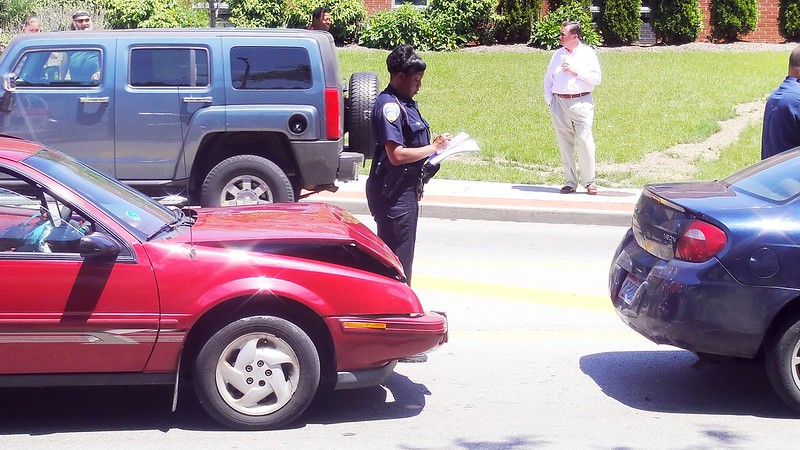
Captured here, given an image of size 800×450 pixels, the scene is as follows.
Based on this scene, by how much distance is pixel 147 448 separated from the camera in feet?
17.1

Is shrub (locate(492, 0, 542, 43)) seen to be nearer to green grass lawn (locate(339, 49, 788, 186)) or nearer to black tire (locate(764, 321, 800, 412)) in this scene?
green grass lawn (locate(339, 49, 788, 186))

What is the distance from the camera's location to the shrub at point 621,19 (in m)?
25.1

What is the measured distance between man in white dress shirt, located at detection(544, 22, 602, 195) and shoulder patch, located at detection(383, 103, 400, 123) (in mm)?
6716

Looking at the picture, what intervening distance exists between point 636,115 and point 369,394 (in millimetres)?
12477

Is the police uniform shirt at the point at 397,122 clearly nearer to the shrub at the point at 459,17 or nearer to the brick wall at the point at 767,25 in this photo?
the shrub at the point at 459,17

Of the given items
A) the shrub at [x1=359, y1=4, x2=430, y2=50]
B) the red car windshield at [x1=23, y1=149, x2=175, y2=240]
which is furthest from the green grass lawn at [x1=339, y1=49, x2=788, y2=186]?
the red car windshield at [x1=23, y1=149, x2=175, y2=240]

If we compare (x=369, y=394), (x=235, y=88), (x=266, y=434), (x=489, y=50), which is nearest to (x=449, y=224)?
(x=235, y=88)

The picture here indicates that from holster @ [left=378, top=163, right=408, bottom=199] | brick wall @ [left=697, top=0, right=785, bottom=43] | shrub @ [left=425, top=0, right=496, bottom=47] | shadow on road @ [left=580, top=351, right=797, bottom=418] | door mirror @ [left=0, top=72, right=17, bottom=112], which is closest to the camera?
shadow on road @ [left=580, top=351, right=797, bottom=418]

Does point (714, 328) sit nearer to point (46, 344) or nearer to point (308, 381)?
point (308, 381)

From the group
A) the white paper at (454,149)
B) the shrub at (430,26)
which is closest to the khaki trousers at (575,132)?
the white paper at (454,149)

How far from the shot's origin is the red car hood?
5473 mm

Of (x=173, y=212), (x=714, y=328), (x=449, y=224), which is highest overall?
(x=173, y=212)

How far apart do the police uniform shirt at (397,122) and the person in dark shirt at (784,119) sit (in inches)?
120

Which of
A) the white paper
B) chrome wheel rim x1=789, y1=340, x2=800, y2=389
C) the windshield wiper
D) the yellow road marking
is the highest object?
the white paper
